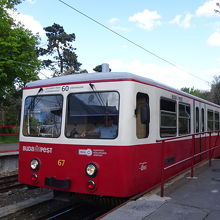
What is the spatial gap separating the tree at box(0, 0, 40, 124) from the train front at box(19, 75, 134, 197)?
1553 centimetres

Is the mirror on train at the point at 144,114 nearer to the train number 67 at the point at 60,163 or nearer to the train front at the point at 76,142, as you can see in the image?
the train front at the point at 76,142

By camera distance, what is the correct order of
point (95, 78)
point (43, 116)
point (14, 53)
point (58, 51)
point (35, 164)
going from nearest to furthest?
point (95, 78), point (35, 164), point (43, 116), point (14, 53), point (58, 51)

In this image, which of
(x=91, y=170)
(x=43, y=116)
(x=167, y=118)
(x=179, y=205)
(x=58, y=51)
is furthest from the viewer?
(x=58, y=51)

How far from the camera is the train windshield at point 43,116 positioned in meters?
6.10

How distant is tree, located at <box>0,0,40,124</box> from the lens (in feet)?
70.7

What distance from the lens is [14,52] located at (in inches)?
881

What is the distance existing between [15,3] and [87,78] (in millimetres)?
22068

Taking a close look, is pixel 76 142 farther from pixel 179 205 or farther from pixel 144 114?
pixel 179 205

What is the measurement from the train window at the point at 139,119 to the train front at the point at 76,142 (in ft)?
1.44

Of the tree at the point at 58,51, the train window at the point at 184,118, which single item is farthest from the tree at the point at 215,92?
the train window at the point at 184,118

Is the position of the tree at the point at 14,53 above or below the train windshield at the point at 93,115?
above

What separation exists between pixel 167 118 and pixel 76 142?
241cm

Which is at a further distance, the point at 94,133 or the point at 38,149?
the point at 38,149

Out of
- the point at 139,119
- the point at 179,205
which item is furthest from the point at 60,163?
the point at 179,205
